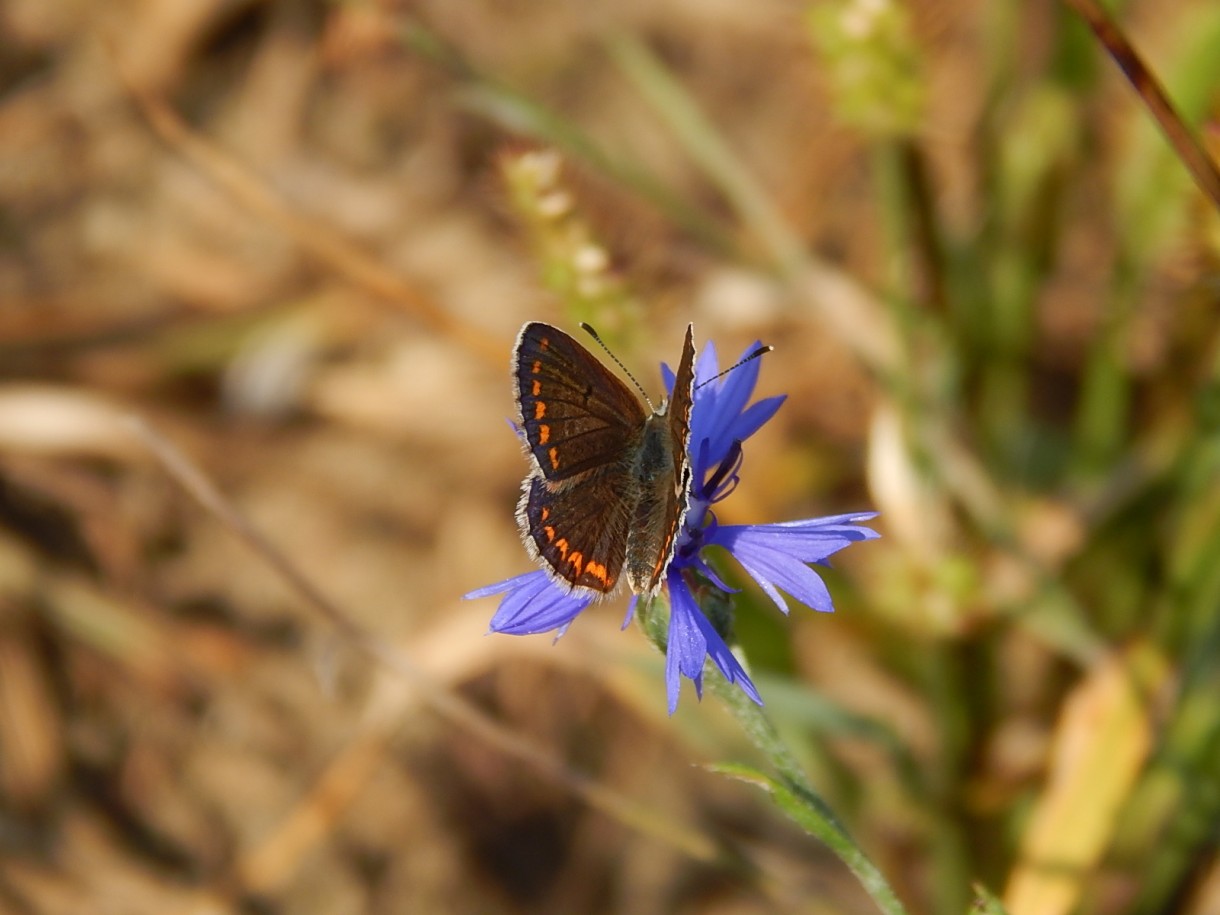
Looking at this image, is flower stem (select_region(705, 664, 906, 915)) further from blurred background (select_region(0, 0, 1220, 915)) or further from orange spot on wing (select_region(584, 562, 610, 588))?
blurred background (select_region(0, 0, 1220, 915))

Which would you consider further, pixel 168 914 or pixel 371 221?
pixel 371 221

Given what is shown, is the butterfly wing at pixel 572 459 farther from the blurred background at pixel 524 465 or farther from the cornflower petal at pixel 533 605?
the blurred background at pixel 524 465

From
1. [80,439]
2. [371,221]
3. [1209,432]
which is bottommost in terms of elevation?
[1209,432]

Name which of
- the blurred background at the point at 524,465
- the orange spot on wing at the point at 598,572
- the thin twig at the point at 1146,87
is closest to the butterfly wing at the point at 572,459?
the orange spot on wing at the point at 598,572

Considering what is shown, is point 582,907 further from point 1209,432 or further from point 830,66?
point 830,66

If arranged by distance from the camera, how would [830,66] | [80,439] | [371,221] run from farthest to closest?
[371,221]
[80,439]
[830,66]

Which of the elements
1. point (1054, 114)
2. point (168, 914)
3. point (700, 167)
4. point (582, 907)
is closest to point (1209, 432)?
point (1054, 114)
